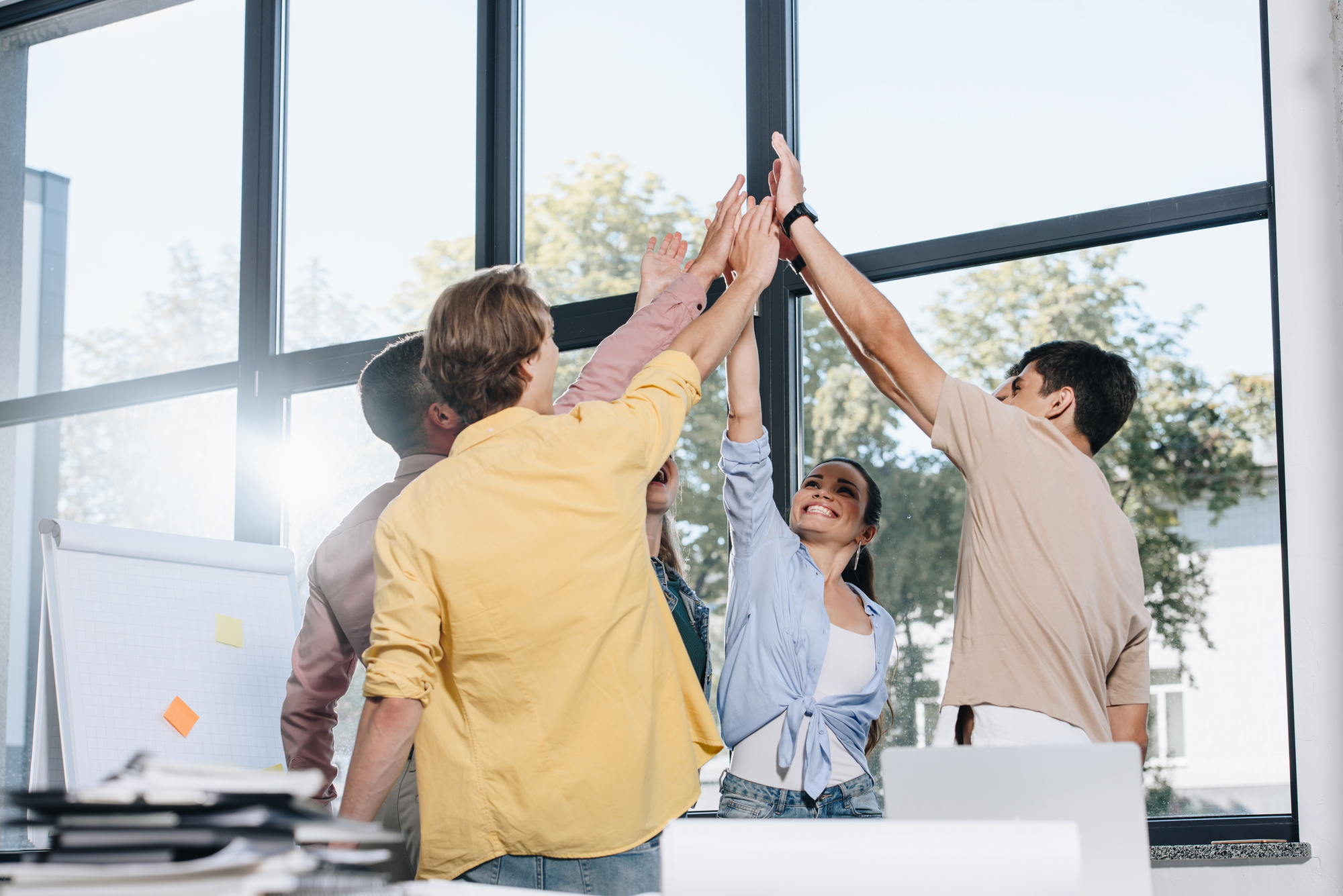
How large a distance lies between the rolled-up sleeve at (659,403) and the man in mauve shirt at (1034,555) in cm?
46

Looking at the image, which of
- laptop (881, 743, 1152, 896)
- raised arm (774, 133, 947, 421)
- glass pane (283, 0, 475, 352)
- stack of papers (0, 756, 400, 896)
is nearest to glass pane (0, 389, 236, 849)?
glass pane (283, 0, 475, 352)

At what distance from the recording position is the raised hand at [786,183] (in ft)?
7.35

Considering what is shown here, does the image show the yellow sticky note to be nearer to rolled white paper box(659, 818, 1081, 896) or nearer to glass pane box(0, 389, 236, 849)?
glass pane box(0, 389, 236, 849)

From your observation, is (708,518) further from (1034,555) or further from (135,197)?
(135,197)

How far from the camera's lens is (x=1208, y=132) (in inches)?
92.6

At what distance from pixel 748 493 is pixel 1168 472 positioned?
884mm

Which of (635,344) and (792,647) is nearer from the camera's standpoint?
(635,344)

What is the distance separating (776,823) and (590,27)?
2.63 meters

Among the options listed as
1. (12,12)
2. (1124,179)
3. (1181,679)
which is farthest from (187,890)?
(12,12)

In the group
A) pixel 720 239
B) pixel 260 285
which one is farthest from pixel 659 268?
pixel 260 285

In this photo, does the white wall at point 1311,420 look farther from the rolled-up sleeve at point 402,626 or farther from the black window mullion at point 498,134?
the black window mullion at point 498,134

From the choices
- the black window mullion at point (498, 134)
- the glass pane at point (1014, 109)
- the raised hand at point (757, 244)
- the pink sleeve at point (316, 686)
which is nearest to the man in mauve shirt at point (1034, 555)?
the raised hand at point (757, 244)

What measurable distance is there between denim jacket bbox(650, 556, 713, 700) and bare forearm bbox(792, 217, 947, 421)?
607mm

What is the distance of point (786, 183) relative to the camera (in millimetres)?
2258
